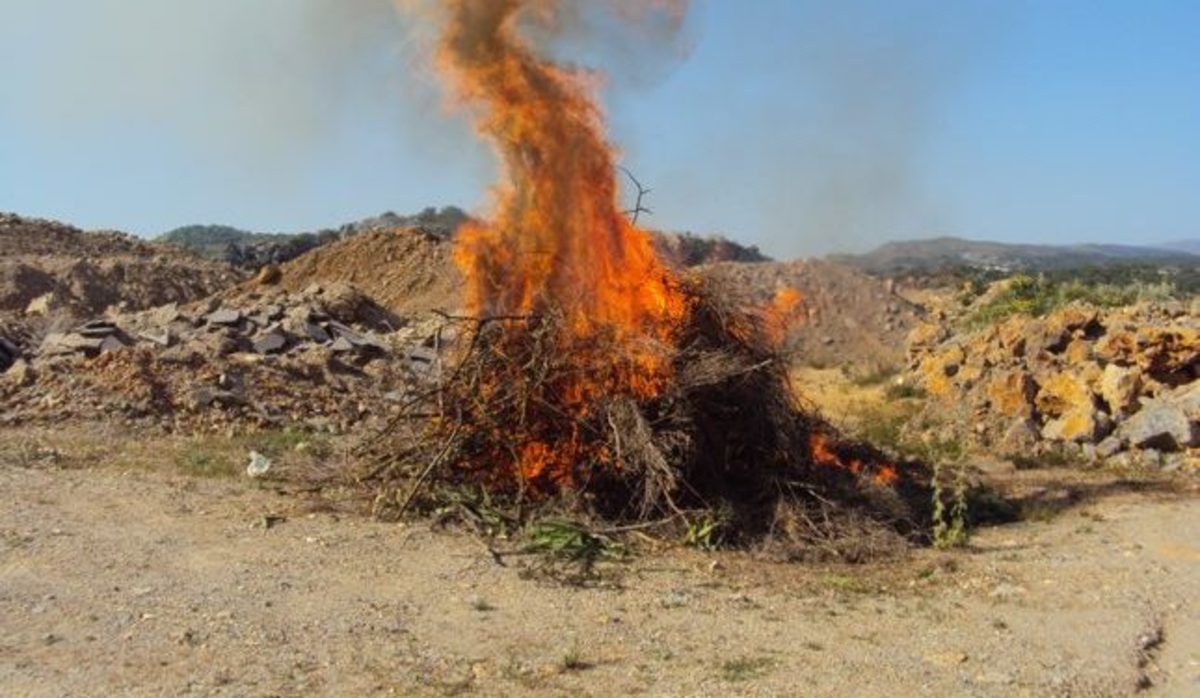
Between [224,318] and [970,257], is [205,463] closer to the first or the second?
[224,318]

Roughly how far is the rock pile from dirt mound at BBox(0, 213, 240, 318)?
1544 centimetres

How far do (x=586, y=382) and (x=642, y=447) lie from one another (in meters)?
0.80

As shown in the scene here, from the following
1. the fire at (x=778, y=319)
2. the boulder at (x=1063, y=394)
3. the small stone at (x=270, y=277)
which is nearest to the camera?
the fire at (x=778, y=319)

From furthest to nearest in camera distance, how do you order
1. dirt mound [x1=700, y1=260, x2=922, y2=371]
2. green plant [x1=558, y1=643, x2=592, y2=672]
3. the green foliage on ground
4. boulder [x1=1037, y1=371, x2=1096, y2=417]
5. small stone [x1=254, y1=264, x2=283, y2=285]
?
small stone [x1=254, y1=264, x2=283, y2=285]
dirt mound [x1=700, y1=260, x2=922, y2=371]
the green foliage on ground
boulder [x1=1037, y1=371, x2=1096, y2=417]
green plant [x1=558, y1=643, x2=592, y2=672]

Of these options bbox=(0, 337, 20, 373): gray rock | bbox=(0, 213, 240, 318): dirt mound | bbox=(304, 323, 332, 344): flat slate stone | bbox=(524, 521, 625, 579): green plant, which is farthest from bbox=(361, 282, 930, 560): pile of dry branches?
bbox=(0, 213, 240, 318): dirt mound

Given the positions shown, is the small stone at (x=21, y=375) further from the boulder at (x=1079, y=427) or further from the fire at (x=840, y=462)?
the boulder at (x=1079, y=427)

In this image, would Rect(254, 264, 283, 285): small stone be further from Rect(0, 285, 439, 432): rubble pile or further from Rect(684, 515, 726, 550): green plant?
Rect(684, 515, 726, 550): green plant

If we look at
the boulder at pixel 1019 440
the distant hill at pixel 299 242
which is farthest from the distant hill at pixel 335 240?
the boulder at pixel 1019 440

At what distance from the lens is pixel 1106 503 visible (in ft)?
34.2

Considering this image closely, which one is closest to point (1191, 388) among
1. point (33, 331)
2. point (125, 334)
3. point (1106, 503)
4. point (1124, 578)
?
point (1106, 503)

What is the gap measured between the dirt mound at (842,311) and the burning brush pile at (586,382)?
1518 cm

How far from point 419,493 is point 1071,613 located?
15.6 ft

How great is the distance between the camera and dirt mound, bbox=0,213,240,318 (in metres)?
24.2

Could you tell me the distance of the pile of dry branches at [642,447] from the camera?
28.0 ft
